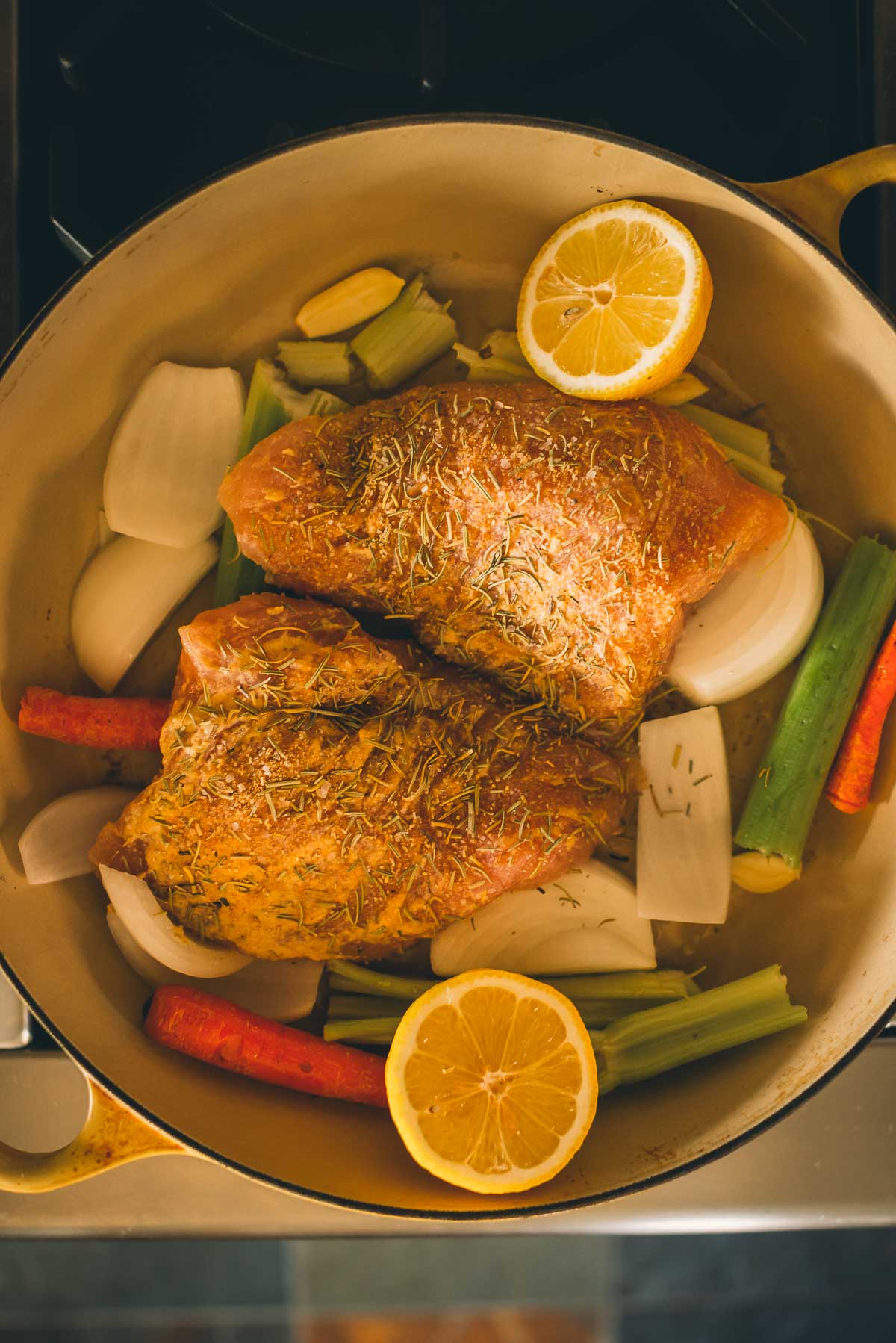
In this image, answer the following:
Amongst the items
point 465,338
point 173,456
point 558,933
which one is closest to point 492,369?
point 465,338

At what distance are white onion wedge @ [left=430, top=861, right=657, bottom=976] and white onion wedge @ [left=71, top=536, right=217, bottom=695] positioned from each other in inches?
38.2

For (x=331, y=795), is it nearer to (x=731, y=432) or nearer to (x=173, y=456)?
(x=173, y=456)

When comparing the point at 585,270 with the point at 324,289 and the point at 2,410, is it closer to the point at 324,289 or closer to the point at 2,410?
the point at 324,289

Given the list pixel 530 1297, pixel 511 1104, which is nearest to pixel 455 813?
pixel 511 1104

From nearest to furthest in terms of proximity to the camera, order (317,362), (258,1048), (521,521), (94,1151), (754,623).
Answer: (94,1151) < (521,521) < (258,1048) < (754,623) < (317,362)

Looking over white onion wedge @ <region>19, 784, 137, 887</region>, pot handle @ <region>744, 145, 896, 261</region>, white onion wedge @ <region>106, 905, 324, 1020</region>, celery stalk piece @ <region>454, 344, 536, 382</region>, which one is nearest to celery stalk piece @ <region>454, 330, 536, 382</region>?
celery stalk piece @ <region>454, 344, 536, 382</region>

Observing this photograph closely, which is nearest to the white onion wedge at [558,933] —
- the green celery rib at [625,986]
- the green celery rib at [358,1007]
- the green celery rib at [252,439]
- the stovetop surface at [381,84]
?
the green celery rib at [625,986]

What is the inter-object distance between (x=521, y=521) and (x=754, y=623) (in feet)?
2.02

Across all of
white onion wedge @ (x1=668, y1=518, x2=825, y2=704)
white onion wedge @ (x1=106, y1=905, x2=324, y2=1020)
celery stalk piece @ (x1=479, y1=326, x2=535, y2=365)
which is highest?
celery stalk piece @ (x1=479, y1=326, x2=535, y2=365)

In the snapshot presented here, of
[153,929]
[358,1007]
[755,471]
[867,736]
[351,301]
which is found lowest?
[358,1007]

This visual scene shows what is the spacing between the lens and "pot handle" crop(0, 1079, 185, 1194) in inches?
77.2

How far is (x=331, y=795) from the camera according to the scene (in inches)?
81.4

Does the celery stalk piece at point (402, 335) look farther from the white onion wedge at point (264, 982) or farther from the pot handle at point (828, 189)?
the white onion wedge at point (264, 982)

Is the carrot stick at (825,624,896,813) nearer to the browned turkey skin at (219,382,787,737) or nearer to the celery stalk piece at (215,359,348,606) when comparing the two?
the browned turkey skin at (219,382,787,737)
